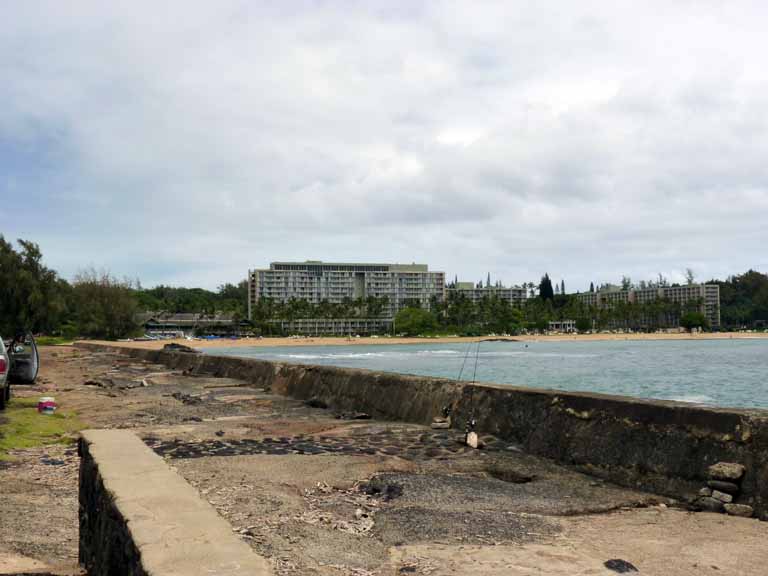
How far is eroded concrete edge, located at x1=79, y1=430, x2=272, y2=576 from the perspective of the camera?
2.26 meters

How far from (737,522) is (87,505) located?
3.66m

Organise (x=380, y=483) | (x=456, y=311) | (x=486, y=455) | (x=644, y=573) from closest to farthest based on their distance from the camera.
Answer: (x=644, y=573), (x=380, y=483), (x=486, y=455), (x=456, y=311)

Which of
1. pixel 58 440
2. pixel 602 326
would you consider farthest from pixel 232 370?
pixel 602 326

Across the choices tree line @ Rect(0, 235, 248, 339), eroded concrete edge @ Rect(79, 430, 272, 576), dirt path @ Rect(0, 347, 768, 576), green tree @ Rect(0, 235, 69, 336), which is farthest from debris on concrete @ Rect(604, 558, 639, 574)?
green tree @ Rect(0, 235, 69, 336)

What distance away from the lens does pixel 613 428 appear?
5.31 m

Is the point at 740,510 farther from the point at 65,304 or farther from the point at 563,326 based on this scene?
the point at 563,326

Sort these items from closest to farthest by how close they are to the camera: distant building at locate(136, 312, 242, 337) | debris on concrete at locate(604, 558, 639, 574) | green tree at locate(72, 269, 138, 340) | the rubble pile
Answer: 1. debris on concrete at locate(604, 558, 639, 574)
2. the rubble pile
3. green tree at locate(72, 269, 138, 340)
4. distant building at locate(136, 312, 242, 337)

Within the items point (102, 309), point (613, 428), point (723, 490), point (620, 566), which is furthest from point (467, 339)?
point (620, 566)

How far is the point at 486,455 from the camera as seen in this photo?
6.10 meters

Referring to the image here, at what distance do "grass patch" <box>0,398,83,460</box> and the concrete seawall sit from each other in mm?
3869

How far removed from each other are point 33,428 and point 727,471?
7688 millimetres

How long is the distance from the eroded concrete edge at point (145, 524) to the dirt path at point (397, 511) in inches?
17.7

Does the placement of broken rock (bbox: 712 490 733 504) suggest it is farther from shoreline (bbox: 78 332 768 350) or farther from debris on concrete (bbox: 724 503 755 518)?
shoreline (bbox: 78 332 768 350)

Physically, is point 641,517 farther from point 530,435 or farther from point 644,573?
point 530,435
